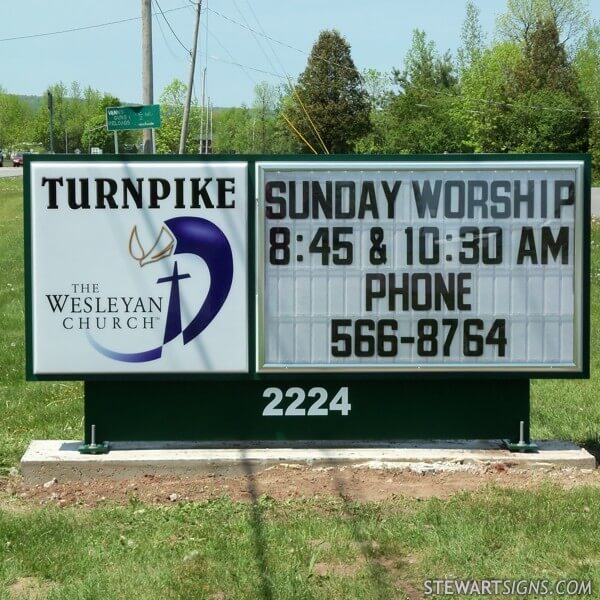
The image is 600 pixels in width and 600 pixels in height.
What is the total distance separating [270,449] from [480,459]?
1.39 m

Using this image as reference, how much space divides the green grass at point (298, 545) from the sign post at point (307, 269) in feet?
3.52

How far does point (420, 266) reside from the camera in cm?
716

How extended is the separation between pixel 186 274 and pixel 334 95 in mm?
88014

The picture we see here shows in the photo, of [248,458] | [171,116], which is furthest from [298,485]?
[171,116]

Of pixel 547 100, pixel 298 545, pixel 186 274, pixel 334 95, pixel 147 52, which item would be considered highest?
pixel 334 95

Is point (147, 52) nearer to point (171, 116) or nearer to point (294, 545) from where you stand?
point (294, 545)

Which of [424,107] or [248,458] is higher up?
[424,107]

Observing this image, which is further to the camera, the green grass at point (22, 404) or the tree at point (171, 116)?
the tree at point (171, 116)

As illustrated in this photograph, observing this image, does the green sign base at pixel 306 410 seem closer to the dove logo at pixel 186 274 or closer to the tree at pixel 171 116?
the dove logo at pixel 186 274

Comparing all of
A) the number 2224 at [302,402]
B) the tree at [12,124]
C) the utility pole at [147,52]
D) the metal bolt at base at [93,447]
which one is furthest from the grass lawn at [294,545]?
the tree at [12,124]

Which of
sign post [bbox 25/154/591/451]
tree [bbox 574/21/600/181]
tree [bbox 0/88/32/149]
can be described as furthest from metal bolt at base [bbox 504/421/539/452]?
tree [bbox 0/88/32/149]

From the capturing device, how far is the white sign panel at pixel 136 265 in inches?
279

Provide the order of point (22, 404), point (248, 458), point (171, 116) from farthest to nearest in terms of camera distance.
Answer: point (171, 116)
point (22, 404)
point (248, 458)

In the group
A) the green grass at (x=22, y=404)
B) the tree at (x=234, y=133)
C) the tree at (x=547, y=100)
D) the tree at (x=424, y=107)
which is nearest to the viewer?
the green grass at (x=22, y=404)
